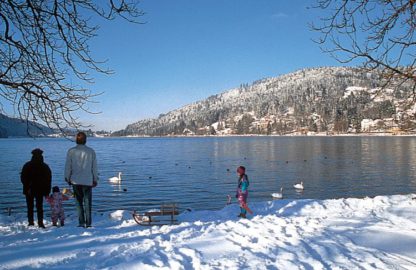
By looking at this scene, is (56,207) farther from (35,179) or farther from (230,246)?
(230,246)

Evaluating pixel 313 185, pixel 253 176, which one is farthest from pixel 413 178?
pixel 253 176

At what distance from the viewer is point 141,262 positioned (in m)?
5.62

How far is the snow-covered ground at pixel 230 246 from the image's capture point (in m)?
5.67

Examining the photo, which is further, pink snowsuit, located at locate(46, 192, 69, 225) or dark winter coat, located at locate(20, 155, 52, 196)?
pink snowsuit, located at locate(46, 192, 69, 225)

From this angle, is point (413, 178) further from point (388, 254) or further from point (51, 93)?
point (51, 93)

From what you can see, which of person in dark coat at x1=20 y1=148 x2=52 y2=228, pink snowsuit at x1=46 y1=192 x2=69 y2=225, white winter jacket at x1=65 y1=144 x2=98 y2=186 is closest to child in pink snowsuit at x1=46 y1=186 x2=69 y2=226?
pink snowsuit at x1=46 y1=192 x2=69 y2=225

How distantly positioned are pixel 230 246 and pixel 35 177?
591 cm

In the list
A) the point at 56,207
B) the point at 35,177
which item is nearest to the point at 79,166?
the point at 35,177

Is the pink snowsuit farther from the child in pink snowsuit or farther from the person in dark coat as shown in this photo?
the person in dark coat

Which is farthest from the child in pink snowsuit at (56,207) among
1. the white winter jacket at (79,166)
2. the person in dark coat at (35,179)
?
the white winter jacket at (79,166)

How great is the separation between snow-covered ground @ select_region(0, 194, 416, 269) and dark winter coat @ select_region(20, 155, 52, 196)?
44.2 inches

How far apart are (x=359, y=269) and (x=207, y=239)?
3.00 metres

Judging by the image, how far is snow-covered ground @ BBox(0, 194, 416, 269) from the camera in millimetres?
5668

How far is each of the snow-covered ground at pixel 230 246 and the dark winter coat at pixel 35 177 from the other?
112 centimetres
